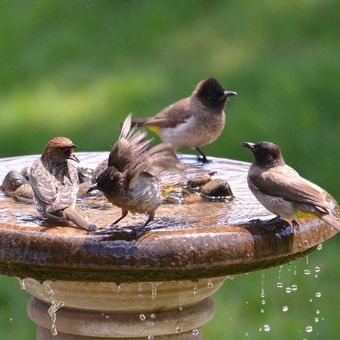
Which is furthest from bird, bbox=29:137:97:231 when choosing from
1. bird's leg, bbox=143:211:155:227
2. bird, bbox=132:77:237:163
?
bird, bbox=132:77:237:163

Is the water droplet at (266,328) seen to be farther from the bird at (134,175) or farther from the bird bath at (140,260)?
the bird at (134,175)

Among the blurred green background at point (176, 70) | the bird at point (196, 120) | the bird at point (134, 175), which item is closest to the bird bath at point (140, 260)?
the bird at point (134, 175)

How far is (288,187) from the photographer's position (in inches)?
201

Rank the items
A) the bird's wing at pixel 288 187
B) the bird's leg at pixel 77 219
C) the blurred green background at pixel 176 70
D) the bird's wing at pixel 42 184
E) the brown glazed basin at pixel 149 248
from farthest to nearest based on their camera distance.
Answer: the blurred green background at pixel 176 70, the bird's wing at pixel 288 187, the bird's wing at pixel 42 184, the bird's leg at pixel 77 219, the brown glazed basin at pixel 149 248

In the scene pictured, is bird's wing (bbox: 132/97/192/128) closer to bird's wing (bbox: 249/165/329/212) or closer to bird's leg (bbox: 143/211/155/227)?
bird's wing (bbox: 249/165/329/212)

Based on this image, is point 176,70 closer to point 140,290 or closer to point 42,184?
point 42,184

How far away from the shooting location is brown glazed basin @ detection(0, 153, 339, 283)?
449 centimetres

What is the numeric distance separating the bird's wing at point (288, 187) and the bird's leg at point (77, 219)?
87 centimetres

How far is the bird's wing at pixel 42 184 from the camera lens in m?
4.92

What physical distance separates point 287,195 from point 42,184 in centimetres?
109

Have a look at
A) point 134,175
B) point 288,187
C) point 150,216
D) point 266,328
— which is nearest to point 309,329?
point 266,328

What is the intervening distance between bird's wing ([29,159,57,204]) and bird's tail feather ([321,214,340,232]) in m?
1.19

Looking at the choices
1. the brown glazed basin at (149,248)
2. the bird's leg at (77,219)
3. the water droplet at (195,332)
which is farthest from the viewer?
the water droplet at (195,332)

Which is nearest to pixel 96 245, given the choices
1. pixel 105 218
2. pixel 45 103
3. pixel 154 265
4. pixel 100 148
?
pixel 154 265
